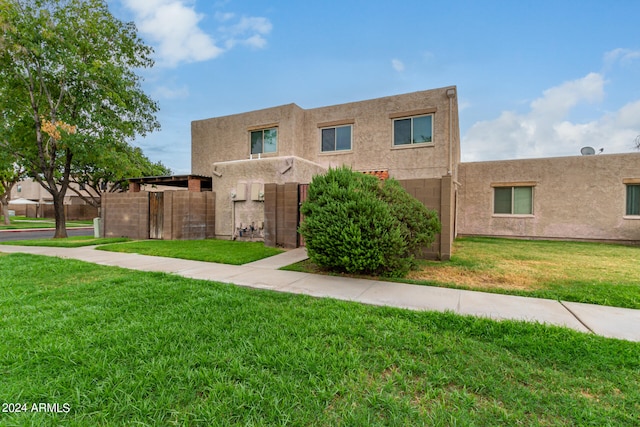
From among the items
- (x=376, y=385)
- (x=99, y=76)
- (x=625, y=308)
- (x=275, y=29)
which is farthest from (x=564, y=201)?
(x=99, y=76)

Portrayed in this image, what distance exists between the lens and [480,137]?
20906mm

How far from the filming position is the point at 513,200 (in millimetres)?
14539

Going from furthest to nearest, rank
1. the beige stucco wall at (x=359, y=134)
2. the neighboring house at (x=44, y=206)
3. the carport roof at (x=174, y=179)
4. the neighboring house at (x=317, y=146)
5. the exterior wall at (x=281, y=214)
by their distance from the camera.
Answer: the neighboring house at (x=44, y=206) < the carport roof at (x=174, y=179) < the beige stucco wall at (x=359, y=134) < the neighboring house at (x=317, y=146) < the exterior wall at (x=281, y=214)

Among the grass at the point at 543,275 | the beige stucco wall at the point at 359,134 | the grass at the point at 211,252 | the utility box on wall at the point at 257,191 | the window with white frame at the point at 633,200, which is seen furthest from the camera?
the window with white frame at the point at 633,200

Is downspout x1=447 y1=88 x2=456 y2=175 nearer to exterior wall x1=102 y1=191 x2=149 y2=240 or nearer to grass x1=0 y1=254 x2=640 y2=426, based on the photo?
grass x1=0 y1=254 x2=640 y2=426

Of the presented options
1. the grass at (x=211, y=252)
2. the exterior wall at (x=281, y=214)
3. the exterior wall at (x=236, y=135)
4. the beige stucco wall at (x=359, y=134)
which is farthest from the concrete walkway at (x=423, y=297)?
the exterior wall at (x=236, y=135)

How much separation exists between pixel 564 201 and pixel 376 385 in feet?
52.1

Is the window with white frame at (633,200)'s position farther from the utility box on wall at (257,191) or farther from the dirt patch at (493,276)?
the utility box on wall at (257,191)

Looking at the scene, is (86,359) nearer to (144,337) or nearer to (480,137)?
(144,337)

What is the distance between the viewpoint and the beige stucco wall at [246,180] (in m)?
11.2

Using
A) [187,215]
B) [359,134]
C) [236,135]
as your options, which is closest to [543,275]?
[359,134]

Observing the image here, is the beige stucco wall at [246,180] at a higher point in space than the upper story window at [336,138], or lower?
lower

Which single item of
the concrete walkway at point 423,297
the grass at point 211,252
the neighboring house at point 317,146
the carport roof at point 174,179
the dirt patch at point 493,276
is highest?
the neighboring house at point 317,146

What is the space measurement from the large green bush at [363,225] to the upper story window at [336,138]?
7.99 metres
